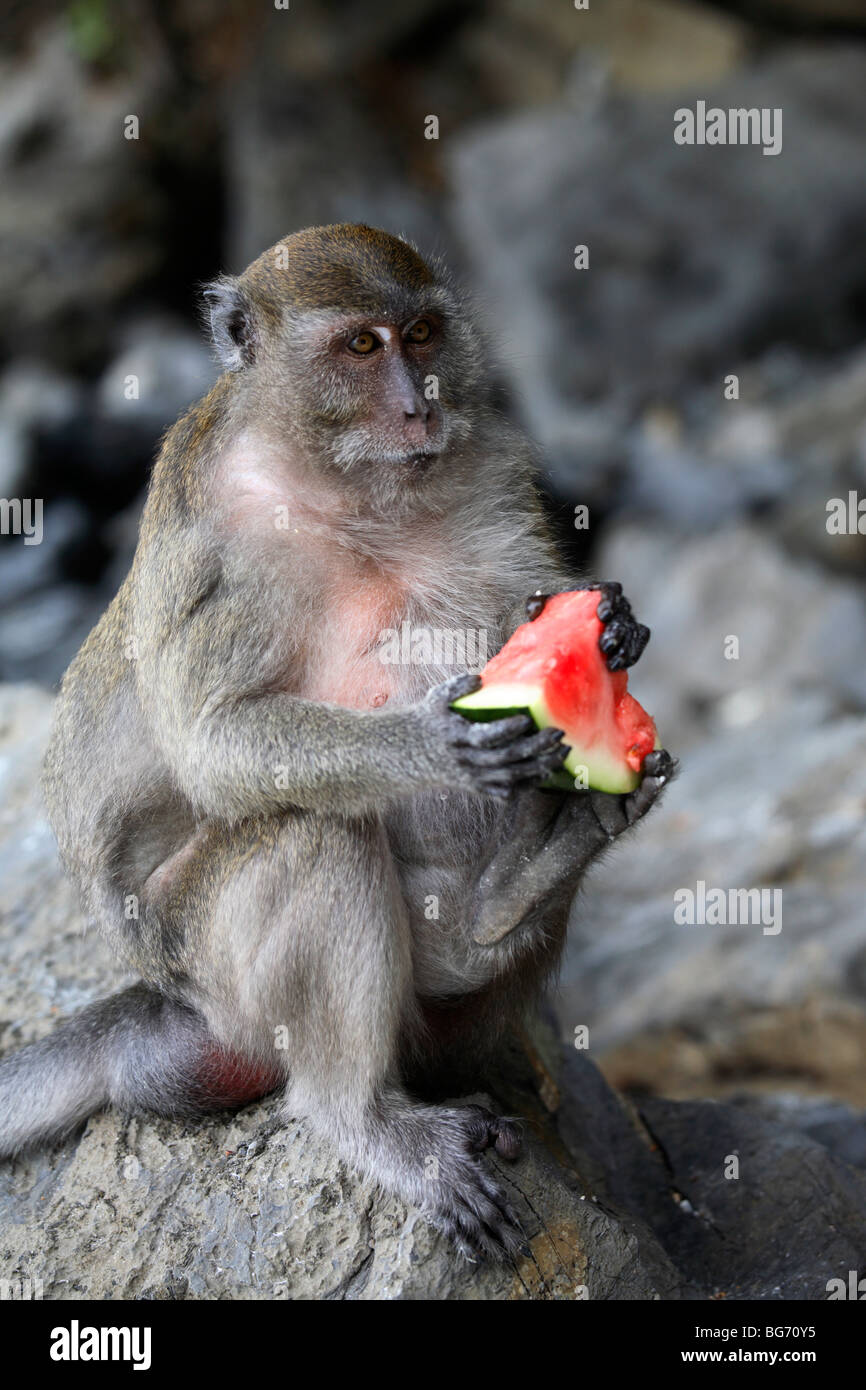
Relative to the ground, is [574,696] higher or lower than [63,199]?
lower

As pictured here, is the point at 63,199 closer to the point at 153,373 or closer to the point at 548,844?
the point at 153,373

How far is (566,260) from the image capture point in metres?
15.9

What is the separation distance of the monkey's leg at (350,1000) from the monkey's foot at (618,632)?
0.88 metres

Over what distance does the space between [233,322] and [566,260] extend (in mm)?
12022

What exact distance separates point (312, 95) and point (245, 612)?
1614 cm

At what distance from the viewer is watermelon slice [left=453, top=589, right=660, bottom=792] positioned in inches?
152

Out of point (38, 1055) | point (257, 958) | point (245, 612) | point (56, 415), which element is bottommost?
point (38, 1055)

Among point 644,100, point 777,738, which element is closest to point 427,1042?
point 777,738

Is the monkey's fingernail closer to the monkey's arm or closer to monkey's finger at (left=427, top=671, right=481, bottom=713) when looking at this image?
monkey's finger at (left=427, top=671, right=481, bottom=713)

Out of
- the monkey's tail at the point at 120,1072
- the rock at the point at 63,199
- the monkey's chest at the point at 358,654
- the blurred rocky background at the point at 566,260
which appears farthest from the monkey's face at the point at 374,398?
the rock at the point at 63,199

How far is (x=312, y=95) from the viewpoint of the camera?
18328 mm

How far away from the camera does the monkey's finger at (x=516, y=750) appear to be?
12.4ft

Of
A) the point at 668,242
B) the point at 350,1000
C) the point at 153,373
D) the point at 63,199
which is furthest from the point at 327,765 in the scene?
the point at 63,199

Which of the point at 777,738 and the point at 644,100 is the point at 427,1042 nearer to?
the point at 777,738
